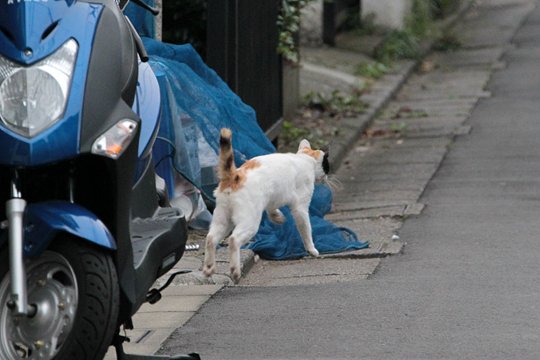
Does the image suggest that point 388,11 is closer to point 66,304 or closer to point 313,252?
point 313,252

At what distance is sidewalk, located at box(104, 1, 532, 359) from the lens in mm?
6598

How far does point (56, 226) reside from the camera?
4.02 meters

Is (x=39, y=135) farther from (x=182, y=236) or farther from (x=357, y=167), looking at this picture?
→ (x=357, y=167)

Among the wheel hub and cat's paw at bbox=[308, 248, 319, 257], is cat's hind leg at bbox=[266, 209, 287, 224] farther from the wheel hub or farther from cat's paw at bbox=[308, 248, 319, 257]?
the wheel hub

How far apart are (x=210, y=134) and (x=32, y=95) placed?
4.08 metres

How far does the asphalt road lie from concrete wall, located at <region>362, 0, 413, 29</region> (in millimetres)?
9493

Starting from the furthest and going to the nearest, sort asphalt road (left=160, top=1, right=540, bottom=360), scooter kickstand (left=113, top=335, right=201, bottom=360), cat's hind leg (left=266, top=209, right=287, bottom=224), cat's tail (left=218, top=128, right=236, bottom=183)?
cat's hind leg (left=266, top=209, right=287, bottom=224) < cat's tail (left=218, top=128, right=236, bottom=183) < asphalt road (left=160, top=1, right=540, bottom=360) < scooter kickstand (left=113, top=335, right=201, bottom=360)

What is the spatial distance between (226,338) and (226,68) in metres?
4.14

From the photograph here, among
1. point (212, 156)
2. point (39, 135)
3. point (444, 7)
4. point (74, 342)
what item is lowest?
point (444, 7)

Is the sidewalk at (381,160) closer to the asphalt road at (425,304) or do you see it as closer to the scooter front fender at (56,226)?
the asphalt road at (425,304)

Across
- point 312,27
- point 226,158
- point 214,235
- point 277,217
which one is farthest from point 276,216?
point 312,27

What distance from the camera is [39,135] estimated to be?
405 centimetres

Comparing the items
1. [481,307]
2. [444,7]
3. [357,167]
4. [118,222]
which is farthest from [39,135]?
[444,7]

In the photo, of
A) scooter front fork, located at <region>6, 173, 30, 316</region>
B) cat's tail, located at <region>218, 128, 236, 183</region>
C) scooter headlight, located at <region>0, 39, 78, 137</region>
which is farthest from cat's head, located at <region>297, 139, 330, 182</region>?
scooter front fork, located at <region>6, 173, 30, 316</region>
